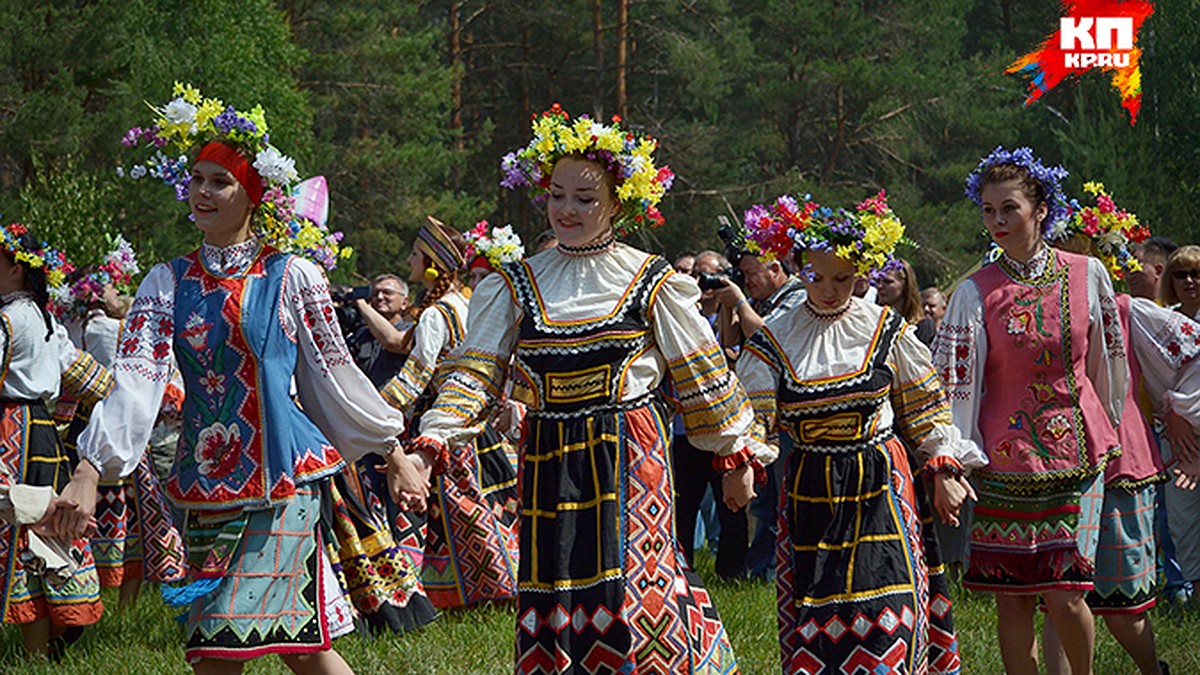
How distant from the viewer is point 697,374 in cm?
493

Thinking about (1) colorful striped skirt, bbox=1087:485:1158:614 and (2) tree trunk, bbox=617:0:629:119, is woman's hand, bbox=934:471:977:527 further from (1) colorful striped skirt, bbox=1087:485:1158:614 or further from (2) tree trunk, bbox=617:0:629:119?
(2) tree trunk, bbox=617:0:629:119

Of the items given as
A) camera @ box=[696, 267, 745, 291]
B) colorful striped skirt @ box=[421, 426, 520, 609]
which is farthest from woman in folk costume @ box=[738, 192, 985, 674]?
colorful striped skirt @ box=[421, 426, 520, 609]

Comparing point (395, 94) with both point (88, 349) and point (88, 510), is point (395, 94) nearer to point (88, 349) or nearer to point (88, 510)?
point (88, 349)

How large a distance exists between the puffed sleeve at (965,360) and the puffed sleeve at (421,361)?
8.68 ft

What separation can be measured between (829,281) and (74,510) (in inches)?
113

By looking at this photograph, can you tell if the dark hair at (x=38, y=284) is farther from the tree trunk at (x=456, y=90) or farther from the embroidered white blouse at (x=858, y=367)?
the tree trunk at (x=456, y=90)

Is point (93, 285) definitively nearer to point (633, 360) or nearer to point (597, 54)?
point (633, 360)

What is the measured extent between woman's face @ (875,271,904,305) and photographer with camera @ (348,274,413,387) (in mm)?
2690

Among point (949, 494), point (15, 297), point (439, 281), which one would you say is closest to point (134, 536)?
point (15, 297)

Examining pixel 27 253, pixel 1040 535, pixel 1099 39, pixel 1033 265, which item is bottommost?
pixel 1040 535

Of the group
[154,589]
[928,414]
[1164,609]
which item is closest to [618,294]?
[928,414]

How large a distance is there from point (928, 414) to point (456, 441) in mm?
1850

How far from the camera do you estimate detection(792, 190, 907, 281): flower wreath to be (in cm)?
588

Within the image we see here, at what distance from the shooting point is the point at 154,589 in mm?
9648
